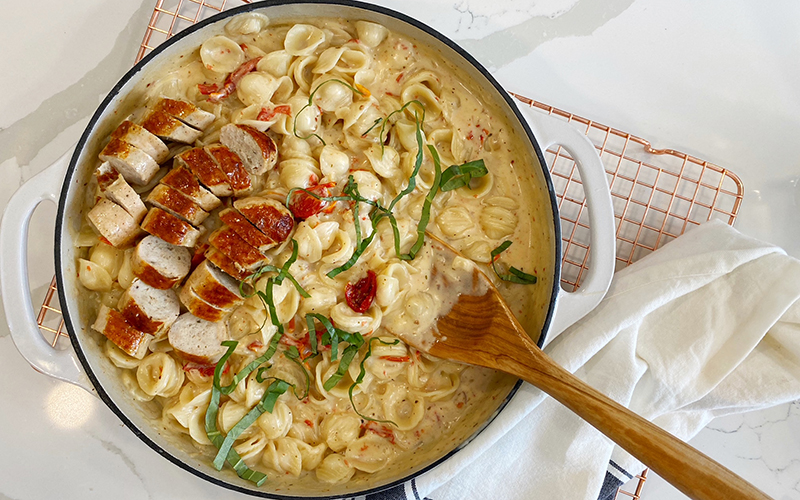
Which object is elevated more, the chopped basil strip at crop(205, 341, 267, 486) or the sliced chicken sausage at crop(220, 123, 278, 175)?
the sliced chicken sausage at crop(220, 123, 278, 175)

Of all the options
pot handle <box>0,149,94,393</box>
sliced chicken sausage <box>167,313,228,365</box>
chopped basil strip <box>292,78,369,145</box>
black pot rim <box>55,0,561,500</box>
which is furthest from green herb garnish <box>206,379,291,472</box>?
chopped basil strip <box>292,78,369,145</box>

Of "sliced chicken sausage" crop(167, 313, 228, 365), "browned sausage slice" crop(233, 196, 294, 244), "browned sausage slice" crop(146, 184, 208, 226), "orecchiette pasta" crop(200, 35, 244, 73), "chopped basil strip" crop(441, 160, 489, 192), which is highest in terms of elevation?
"chopped basil strip" crop(441, 160, 489, 192)

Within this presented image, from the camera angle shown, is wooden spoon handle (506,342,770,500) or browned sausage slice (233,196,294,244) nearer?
wooden spoon handle (506,342,770,500)

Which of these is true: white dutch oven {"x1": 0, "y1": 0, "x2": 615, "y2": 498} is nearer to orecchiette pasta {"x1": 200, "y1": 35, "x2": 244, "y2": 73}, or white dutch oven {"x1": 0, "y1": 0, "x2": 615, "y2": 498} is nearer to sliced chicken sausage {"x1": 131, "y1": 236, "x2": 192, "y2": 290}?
orecchiette pasta {"x1": 200, "y1": 35, "x2": 244, "y2": 73}

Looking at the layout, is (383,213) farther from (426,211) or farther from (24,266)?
(24,266)

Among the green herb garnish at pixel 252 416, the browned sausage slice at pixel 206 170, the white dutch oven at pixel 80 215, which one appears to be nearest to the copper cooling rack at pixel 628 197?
the white dutch oven at pixel 80 215

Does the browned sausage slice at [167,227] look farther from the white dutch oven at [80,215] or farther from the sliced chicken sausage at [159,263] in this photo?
the white dutch oven at [80,215]

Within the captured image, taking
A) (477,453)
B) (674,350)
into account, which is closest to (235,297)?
(477,453)

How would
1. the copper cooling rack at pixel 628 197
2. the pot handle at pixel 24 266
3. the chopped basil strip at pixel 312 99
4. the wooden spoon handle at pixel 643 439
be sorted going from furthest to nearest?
the copper cooling rack at pixel 628 197, the chopped basil strip at pixel 312 99, the pot handle at pixel 24 266, the wooden spoon handle at pixel 643 439
